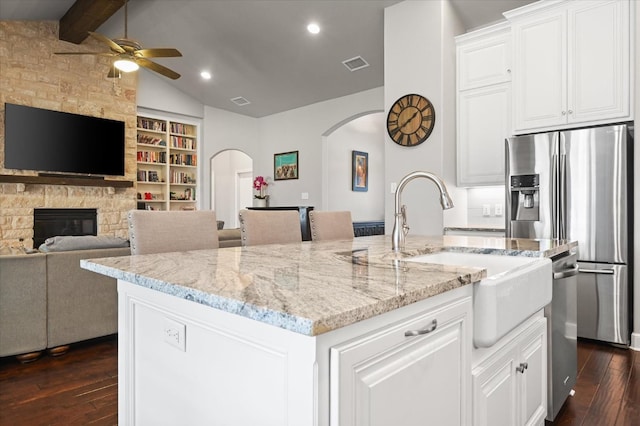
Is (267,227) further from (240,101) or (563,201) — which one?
(240,101)

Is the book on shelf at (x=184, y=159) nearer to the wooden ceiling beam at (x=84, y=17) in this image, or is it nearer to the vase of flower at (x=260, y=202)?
the vase of flower at (x=260, y=202)

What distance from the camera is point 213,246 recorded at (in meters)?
2.09

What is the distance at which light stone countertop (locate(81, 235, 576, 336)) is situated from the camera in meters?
0.75

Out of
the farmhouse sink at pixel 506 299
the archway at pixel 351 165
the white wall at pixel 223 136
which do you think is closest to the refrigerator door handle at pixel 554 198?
the farmhouse sink at pixel 506 299

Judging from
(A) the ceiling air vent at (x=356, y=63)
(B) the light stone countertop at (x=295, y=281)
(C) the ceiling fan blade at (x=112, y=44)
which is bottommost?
(B) the light stone countertop at (x=295, y=281)

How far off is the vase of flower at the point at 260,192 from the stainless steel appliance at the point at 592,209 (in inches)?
213

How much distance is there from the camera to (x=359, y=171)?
7824 mm

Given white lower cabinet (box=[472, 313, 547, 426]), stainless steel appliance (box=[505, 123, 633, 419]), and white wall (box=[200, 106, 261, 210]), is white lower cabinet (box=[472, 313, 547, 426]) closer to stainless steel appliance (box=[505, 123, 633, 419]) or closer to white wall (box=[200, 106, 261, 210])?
stainless steel appliance (box=[505, 123, 633, 419])

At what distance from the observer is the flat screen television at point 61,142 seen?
532cm

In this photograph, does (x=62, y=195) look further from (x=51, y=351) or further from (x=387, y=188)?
(x=387, y=188)

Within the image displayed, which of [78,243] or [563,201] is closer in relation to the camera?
[78,243]

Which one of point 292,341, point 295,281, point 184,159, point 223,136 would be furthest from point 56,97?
point 292,341

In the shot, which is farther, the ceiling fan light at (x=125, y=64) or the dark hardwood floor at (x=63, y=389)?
the ceiling fan light at (x=125, y=64)

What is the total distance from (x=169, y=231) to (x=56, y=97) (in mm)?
5222
